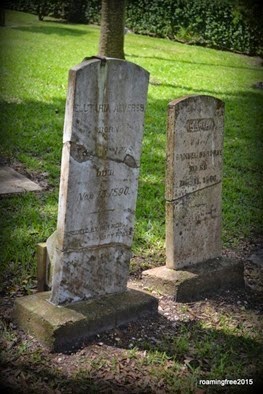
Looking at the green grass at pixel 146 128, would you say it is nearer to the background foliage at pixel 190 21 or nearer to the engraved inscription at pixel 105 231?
the engraved inscription at pixel 105 231

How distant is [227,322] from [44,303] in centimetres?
137

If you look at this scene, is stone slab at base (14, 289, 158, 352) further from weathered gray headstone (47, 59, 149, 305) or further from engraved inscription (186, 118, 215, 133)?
engraved inscription (186, 118, 215, 133)

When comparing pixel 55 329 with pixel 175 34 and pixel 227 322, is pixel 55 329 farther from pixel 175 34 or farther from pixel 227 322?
pixel 175 34

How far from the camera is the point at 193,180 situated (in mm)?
4613

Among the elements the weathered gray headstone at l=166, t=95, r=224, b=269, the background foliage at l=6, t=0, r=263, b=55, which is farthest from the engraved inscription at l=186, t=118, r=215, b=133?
the background foliage at l=6, t=0, r=263, b=55

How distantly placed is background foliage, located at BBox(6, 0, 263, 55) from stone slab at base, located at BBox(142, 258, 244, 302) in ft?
49.6

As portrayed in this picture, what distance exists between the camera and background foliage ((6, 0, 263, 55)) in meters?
20.7

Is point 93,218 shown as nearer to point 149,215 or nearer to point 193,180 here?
point 193,180

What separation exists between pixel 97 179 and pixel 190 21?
64.9ft

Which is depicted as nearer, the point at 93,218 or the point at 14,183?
the point at 93,218

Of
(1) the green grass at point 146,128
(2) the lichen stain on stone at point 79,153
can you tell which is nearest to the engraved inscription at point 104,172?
(2) the lichen stain on stone at point 79,153

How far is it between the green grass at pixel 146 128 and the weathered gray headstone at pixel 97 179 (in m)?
0.82

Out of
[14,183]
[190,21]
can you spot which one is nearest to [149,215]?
[14,183]

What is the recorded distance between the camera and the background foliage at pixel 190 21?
67.9 feet
